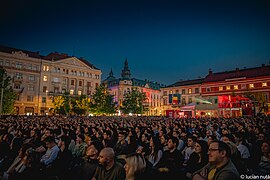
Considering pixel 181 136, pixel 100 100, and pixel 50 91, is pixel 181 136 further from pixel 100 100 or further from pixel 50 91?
pixel 50 91

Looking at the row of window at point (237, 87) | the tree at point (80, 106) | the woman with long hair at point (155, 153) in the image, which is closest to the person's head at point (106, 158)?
the woman with long hair at point (155, 153)

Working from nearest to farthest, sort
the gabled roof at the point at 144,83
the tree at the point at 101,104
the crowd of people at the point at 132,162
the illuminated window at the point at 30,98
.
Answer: the crowd of people at the point at 132,162 → the tree at the point at 101,104 → the illuminated window at the point at 30,98 → the gabled roof at the point at 144,83

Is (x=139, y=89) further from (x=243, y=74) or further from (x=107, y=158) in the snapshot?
(x=107, y=158)

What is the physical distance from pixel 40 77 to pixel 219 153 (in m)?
64.3

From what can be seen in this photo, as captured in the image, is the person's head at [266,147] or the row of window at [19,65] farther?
the row of window at [19,65]

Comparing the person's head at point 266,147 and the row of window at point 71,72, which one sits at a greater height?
the row of window at point 71,72

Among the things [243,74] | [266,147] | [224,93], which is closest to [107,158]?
[266,147]

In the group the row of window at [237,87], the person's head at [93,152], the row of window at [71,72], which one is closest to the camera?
the person's head at [93,152]

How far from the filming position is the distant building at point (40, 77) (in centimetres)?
5438

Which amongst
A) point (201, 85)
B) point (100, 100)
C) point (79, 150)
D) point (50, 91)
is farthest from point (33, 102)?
point (79, 150)

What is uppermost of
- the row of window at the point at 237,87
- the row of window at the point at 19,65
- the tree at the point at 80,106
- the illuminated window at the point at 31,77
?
the row of window at the point at 19,65

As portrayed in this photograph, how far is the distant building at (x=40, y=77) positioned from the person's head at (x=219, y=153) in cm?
5786

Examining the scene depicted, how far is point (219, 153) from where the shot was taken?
304 centimetres

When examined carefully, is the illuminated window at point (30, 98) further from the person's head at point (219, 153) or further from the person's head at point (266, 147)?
the person's head at point (219, 153)
